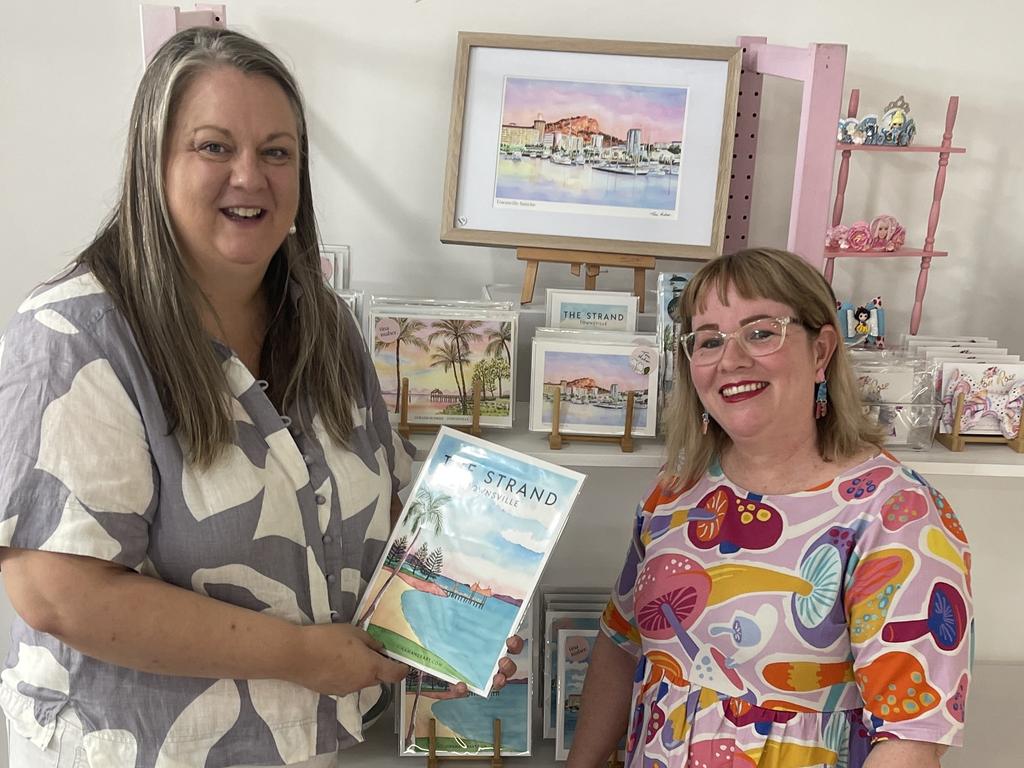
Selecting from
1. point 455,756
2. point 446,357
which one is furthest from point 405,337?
point 455,756

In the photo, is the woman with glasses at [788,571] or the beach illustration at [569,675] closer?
the woman with glasses at [788,571]

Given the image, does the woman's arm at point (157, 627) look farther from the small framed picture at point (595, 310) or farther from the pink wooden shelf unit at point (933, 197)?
the pink wooden shelf unit at point (933, 197)

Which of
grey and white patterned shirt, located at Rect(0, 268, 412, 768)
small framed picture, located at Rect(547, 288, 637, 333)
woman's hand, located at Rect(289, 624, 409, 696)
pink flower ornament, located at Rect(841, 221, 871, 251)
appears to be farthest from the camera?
pink flower ornament, located at Rect(841, 221, 871, 251)

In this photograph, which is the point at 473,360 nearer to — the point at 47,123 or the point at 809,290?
the point at 809,290

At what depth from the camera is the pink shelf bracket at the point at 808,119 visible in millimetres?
1676

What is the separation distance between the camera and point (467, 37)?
71.4 inches

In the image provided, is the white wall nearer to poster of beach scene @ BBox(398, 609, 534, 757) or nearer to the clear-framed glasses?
the clear-framed glasses

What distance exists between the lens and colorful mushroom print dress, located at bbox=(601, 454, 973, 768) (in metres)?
1.32

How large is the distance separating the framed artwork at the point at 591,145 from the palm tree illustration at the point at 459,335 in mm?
211

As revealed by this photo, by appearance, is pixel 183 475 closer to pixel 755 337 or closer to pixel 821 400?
pixel 755 337

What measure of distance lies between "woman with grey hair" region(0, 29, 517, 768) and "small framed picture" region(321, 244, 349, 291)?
551 millimetres

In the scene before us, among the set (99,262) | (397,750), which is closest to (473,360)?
(99,262)

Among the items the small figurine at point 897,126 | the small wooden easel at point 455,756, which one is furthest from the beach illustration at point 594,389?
the small figurine at point 897,126

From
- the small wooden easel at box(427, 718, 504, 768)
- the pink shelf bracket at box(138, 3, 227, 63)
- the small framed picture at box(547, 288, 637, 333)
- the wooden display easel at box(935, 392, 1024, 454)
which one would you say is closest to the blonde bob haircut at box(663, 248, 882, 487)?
the small framed picture at box(547, 288, 637, 333)
